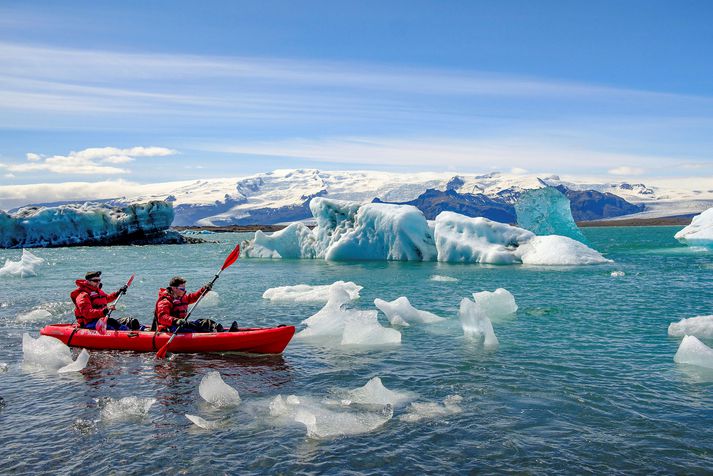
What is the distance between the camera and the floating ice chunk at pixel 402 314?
14586 millimetres

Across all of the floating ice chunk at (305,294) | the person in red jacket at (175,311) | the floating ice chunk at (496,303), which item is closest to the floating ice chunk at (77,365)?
the person in red jacket at (175,311)

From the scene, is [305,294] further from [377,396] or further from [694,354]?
[694,354]

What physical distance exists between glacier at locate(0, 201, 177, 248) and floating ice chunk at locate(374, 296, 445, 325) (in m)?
56.6

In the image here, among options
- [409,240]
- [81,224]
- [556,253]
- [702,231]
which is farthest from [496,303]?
[81,224]

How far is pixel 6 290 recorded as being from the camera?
78.4ft

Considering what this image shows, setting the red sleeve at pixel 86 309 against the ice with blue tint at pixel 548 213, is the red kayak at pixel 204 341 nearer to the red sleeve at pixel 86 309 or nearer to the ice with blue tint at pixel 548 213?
the red sleeve at pixel 86 309

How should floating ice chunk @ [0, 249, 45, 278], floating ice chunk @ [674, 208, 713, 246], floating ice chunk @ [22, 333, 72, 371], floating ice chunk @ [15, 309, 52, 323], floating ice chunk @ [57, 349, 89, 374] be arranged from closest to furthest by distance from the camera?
1. floating ice chunk @ [57, 349, 89, 374]
2. floating ice chunk @ [22, 333, 72, 371]
3. floating ice chunk @ [15, 309, 52, 323]
4. floating ice chunk @ [0, 249, 45, 278]
5. floating ice chunk @ [674, 208, 713, 246]

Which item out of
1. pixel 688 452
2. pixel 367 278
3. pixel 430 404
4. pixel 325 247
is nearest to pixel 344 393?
pixel 430 404

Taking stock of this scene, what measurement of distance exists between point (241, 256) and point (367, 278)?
19.1 metres

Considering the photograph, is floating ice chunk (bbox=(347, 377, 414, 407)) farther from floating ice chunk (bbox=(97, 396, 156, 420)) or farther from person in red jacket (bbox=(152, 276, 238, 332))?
person in red jacket (bbox=(152, 276, 238, 332))

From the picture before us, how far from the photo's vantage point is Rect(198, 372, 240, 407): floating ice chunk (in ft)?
28.3

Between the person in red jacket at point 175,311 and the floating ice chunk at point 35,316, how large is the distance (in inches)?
243

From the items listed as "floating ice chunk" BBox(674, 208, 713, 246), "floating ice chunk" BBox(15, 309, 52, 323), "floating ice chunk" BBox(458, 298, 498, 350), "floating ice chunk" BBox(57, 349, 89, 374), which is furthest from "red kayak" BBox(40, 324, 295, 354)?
"floating ice chunk" BBox(674, 208, 713, 246)

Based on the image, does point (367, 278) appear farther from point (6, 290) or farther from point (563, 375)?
point (563, 375)
